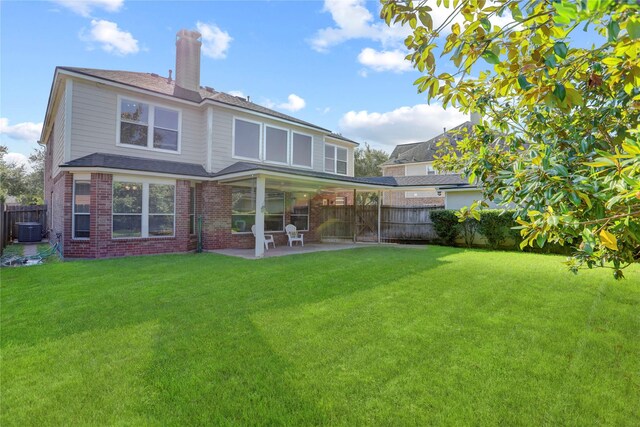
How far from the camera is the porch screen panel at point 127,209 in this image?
10.2 meters

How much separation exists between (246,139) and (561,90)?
12467 millimetres

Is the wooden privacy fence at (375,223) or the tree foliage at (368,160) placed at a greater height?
the tree foliage at (368,160)

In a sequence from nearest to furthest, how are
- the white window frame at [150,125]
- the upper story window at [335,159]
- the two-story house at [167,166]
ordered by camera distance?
the two-story house at [167,166]
the white window frame at [150,125]
the upper story window at [335,159]

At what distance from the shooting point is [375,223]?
16.4m

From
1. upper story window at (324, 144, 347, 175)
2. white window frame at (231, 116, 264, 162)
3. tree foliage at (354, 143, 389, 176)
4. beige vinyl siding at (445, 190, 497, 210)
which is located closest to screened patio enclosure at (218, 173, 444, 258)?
white window frame at (231, 116, 264, 162)

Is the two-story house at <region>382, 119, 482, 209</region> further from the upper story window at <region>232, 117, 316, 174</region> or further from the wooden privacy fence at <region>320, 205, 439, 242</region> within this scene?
the upper story window at <region>232, 117, 316, 174</region>

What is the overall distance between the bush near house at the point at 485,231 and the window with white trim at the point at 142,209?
10.3 m

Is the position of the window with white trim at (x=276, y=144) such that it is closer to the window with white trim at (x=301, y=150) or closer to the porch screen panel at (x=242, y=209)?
the window with white trim at (x=301, y=150)

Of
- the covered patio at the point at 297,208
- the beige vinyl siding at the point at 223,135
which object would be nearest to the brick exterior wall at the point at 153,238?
the covered patio at the point at 297,208

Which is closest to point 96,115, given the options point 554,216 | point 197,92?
point 197,92

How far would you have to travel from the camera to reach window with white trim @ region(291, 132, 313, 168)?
47.8ft

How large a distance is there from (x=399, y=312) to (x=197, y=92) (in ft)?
41.5

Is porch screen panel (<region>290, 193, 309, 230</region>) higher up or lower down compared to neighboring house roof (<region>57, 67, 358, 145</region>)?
lower down

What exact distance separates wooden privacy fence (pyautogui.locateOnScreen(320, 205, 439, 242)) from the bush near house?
948 mm
